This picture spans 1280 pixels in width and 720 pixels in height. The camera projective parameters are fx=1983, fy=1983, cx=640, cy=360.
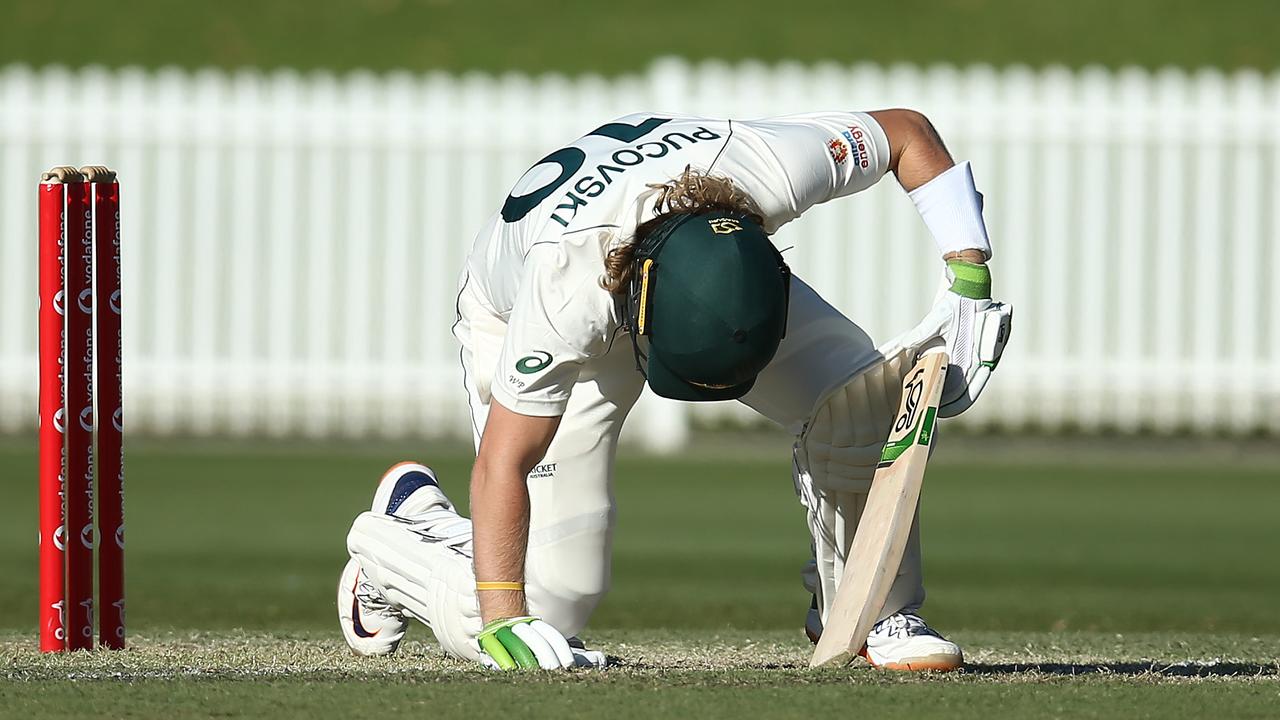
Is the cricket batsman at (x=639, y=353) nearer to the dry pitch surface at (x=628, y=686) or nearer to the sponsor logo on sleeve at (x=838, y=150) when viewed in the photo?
the sponsor logo on sleeve at (x=838, y=150)

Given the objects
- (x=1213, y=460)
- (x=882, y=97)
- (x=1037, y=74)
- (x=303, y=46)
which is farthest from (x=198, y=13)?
(x=1213, y=460)

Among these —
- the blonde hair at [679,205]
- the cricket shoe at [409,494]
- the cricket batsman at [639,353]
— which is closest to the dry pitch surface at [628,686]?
the cricket batsman at [639,353]

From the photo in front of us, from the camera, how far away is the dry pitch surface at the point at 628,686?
3096mm

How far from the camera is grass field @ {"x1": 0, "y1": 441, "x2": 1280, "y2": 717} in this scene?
3.23 m

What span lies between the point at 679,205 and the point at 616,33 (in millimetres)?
16192

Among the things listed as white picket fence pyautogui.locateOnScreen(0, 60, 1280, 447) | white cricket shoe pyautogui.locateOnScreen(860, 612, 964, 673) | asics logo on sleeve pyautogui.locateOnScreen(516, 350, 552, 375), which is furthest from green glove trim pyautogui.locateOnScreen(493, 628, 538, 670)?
white picket fence pyautogui.locateOnScreen(0, 60, 1280, 447)

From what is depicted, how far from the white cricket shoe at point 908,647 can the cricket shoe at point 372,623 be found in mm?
1000

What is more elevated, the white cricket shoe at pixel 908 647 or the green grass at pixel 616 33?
the green grass at pixel 616 33

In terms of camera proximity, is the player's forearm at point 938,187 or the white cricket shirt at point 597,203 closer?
the white cricket shirt at point 597,203

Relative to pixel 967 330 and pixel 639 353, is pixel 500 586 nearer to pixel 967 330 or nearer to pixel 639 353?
pixel 639 353

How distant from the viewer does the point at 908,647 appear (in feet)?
12.6

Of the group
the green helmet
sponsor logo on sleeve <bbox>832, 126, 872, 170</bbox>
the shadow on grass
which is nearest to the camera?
the green helmet

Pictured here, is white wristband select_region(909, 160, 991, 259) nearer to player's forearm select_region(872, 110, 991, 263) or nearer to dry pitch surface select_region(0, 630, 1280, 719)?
player's forearm select_region(872, 110, 991, 263)

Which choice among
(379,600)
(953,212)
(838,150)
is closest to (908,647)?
(953,212)
